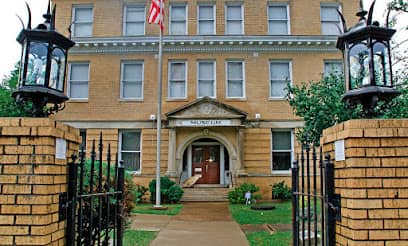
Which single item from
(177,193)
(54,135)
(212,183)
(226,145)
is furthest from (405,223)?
(212,183)

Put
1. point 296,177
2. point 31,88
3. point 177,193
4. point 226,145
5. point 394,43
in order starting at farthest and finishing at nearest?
point 226,145
point 177,193
point 394,43
point 296,177
point 31,88

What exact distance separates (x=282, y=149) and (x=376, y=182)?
594 inches

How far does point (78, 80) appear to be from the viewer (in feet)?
60.6

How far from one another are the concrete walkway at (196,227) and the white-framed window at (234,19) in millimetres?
9467

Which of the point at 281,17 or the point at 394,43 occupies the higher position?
the point at 281,17

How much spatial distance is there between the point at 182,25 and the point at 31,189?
16.8 m

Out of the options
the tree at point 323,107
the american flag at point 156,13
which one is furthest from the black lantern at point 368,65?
the american flag at point 156,13

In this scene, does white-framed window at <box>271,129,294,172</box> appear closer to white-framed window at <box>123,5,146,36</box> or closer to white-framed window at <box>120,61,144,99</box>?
white-framed window at <box>120,61,144,99</box>

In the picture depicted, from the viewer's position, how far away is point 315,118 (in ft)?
30.4

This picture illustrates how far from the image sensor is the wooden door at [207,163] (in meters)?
18.9

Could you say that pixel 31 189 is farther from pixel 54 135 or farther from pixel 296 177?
pixel 296 177

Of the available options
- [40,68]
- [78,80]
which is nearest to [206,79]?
[78,80]

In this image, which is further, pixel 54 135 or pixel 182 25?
pixel 182 25

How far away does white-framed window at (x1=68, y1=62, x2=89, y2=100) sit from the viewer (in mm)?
18391
